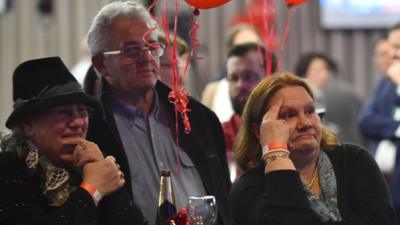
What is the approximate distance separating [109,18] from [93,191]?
2.63 feet

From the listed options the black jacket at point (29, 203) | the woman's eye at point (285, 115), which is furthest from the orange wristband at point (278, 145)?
the black jacket at point (29, 203)

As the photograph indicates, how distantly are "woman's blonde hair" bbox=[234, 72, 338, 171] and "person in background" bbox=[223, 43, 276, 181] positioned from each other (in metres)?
0.71

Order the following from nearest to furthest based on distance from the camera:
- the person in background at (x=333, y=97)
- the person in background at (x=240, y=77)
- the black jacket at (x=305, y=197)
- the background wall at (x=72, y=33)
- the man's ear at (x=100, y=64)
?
1. the black jacket at (x=305, y=197)
2. the man's ear at (x=100, y=64)
3. the person in background at (x=240, y=77)
4. the person in background at (x=333, y=97)
5. the background wall at (x=72, y=33)

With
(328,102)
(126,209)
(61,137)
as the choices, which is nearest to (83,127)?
(61,137)

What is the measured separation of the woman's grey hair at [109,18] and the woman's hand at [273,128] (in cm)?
56

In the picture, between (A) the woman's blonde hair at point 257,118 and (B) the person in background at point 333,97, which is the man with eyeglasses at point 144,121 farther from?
(B) the person in background at point 333,97

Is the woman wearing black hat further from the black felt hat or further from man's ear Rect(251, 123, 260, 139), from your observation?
man's ear Rect(251, 123, 260, 139)

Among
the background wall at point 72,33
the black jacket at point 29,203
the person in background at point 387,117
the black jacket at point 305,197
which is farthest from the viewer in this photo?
the background wall at point 72,33

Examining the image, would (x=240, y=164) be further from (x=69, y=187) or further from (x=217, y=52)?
(x=217, y=52)

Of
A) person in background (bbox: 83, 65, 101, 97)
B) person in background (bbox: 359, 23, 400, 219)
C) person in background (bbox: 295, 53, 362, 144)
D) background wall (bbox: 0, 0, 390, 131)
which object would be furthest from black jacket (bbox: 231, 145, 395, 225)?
background wall (bbox: 0, 0, 390, 131)

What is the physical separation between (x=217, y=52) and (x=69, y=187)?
4.57m

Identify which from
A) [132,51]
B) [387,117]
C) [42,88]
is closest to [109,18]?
[132,51]

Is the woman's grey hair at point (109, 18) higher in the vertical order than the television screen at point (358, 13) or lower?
higher

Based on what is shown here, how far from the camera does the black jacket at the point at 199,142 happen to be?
3.08 m
